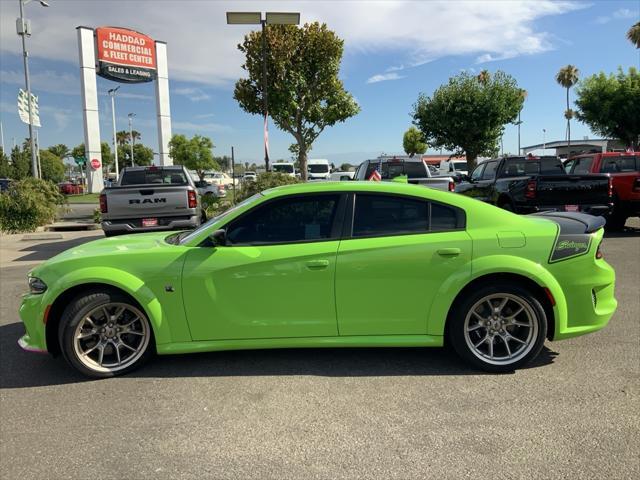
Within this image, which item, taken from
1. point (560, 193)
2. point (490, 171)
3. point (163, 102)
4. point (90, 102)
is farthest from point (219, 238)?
point (163, 102)

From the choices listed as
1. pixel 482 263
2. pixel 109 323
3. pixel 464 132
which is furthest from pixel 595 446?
pixel 464 132

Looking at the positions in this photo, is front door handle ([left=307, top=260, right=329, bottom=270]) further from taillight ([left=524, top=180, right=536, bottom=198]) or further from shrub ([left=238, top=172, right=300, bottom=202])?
shrub ([left=238, top=172, right=300, bottom=202])

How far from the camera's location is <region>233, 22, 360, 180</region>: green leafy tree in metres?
21.7

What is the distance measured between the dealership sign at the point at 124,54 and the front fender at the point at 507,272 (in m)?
35.8

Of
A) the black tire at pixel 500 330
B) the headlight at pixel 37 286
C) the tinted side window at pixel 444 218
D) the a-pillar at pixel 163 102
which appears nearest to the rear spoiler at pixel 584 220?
the black tire at pixel 500 330

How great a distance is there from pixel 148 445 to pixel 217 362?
4.18ft

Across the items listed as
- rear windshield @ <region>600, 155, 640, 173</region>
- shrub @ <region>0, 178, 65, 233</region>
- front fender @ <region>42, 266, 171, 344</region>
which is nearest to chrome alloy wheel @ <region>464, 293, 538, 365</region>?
front fender @ <region>42, 266, 171, 344</region>

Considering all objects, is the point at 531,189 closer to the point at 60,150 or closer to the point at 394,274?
the point at 394,274

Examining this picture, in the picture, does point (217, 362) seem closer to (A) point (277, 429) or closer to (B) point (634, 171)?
(A) point (277, 429)

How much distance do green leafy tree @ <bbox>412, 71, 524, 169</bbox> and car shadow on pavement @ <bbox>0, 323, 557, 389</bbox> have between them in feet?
72.6

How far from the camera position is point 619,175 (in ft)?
38.4

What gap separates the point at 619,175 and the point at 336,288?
10540mm

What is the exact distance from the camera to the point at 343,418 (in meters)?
3.33

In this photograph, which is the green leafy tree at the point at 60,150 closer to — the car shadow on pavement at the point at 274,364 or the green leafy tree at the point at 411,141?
the green leafy tree at the point at 411,141
